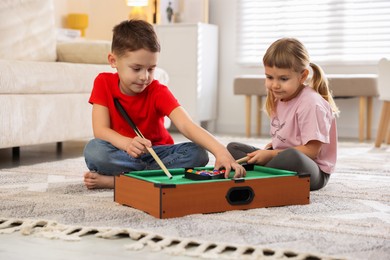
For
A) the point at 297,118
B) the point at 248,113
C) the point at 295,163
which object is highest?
the point at 297,118

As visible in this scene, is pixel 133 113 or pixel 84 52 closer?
pixel 133 113

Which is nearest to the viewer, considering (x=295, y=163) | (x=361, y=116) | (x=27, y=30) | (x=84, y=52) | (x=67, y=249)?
(x=67, y=249)

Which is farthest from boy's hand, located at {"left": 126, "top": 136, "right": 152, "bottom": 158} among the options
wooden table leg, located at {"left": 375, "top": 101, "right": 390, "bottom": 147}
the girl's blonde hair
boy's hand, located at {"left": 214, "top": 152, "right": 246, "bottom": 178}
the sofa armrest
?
wooden table leg, located at {"left": 375, "top": 101, "right": 390, "bottom": 147}

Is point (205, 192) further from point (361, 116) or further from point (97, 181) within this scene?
point (361, 116)

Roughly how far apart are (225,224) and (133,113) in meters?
0.60

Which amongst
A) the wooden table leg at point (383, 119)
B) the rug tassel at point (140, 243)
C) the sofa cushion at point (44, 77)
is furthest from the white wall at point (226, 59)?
the rug tassel at point (140, 243)

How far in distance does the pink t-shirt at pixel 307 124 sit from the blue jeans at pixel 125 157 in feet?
0.80

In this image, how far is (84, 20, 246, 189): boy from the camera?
5.67 ft

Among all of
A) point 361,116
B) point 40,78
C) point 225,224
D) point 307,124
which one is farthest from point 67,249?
point 361,116

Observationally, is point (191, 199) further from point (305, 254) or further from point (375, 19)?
point (375, 19)

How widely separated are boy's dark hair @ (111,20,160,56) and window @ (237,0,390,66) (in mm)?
2861

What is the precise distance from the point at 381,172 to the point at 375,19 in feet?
7.14

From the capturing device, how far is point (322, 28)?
14.6 ft

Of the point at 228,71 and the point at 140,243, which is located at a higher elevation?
the point at 228,71
